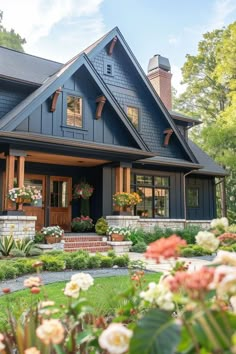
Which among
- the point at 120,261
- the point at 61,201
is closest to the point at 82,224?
the point at 61,201

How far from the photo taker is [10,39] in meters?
29.8

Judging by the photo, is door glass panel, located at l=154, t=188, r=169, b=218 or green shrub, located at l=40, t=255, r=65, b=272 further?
door glass panel, located at l=154, t=188, r=169, b=218

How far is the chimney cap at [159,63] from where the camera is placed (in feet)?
62.3

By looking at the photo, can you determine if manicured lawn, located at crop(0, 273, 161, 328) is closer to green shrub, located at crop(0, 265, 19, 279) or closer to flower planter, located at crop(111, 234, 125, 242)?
green shrub, located at crop(0, 265, 19, 279)

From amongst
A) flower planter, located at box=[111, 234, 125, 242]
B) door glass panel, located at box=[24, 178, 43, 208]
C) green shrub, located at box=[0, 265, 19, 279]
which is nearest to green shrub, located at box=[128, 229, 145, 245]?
flower planter, located at box=[111, 234, 125, 242]

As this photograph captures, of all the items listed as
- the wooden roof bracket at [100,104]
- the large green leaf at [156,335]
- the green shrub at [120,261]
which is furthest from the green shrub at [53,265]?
the wooden roof bracket at [100,104]

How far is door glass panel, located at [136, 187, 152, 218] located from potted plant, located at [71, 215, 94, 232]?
2.40 meters

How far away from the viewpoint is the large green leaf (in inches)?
41.3

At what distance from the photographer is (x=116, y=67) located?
15695 millimetres

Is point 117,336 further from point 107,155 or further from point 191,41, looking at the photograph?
point 191,41

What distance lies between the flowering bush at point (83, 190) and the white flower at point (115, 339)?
11.9 m

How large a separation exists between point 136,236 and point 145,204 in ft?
7.86

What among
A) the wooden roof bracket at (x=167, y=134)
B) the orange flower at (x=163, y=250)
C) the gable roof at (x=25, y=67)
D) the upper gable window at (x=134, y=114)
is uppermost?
the gable roof at (x=25, y=67)

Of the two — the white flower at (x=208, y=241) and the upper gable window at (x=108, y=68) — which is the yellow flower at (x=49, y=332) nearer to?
the white flower at (x=208, y=241)
